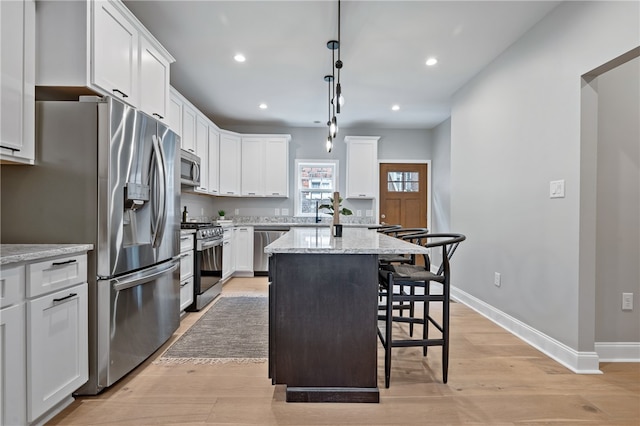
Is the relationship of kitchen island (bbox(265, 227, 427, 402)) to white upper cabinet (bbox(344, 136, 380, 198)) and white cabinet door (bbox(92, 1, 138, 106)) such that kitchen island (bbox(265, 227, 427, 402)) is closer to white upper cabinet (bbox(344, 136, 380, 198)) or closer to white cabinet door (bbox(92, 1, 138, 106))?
white cabinet door (bbox(92, 1, 138, 106))

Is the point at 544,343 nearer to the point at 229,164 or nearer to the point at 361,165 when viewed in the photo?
the point at 361,165

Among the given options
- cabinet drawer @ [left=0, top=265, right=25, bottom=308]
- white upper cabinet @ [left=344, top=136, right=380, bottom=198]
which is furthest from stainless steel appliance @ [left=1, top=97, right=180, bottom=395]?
white upper cabinet @ [left=344, top=136, right=380, bottom=198]

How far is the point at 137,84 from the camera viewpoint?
7.74ft

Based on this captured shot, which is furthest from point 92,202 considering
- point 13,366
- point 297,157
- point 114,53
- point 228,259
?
point 297,157

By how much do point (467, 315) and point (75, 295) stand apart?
339 cm

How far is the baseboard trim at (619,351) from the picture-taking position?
2344 millimetres

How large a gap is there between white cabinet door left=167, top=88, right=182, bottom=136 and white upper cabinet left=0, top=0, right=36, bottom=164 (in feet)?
5.25

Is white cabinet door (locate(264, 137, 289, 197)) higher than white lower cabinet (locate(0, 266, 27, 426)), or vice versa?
white cabinet door (locate(264, 137, 289, 197))

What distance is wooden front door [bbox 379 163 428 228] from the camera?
238 inches

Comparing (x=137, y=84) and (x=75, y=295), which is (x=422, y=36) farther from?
(x=75, y=295)

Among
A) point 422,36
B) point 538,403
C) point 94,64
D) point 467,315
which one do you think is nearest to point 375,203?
point 467,315

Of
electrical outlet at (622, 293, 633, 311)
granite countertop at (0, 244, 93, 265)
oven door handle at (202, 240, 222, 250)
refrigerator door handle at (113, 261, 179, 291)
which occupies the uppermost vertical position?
granite countertop at (0, 244, 93, 265)

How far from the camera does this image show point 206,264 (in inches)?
143

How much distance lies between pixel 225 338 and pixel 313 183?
3.71 meters
